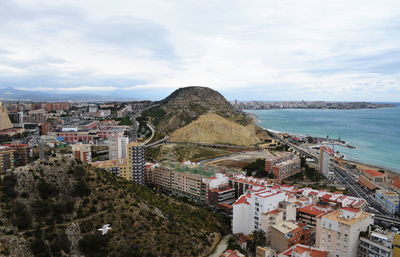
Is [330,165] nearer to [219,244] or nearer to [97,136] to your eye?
[219,244]

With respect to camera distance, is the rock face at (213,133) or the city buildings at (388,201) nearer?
the city buildings at (388,201)

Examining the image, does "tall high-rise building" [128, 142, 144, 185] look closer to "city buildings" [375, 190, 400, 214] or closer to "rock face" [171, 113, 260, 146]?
"city buildings" [375, 190, 400, 214]

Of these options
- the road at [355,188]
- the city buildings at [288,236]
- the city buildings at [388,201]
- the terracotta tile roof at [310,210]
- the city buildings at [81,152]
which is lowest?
the road at [355,188]

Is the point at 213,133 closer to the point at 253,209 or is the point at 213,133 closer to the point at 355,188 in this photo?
the point at 355,188

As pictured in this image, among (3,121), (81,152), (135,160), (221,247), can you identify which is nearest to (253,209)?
(221,247)

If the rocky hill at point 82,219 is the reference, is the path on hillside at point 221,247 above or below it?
below


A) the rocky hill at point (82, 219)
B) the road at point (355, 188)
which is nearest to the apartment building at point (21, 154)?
the rocky hill at point (82, 219)

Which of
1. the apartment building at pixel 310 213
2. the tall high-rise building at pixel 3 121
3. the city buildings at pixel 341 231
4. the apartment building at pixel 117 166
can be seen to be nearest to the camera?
the city buildings at pixel 341 231

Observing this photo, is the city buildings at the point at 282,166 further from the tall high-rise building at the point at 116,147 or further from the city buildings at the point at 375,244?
the city buildings at the point at 375,244

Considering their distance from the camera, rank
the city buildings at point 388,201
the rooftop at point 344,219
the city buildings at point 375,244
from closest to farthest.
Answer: the city buildings at point 375,244
the rooftop at point 344,219
the city buildings at point 388,201
